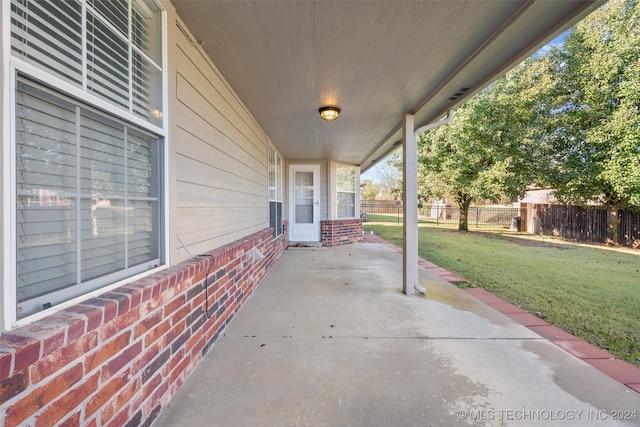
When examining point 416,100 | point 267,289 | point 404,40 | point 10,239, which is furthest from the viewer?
point 267,289

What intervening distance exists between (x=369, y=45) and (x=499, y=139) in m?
10.1

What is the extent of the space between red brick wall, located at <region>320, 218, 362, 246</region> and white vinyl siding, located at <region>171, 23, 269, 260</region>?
4307mm

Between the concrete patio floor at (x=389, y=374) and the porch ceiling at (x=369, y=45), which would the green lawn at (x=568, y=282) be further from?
the porch ceiling at (x=369, y=45)

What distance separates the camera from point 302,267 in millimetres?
5457

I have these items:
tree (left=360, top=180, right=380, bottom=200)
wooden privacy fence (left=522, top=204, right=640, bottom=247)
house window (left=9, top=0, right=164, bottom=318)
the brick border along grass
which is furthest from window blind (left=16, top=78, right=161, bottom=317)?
tree (left=360, top=180, right=380, bottom=200)

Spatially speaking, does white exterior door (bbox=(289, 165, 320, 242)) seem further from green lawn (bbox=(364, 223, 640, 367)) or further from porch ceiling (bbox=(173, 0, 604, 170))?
porch ceiling (bbox=(173, 0, 604, 170))

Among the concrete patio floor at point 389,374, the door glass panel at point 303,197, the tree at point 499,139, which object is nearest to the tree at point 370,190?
the tree at point 499,139

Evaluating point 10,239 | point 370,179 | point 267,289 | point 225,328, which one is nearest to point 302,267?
point 267,289

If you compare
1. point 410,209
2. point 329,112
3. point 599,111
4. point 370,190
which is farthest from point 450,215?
point 370,190

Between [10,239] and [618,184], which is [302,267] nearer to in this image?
[10,239]

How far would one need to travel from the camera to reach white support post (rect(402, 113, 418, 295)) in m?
3.94

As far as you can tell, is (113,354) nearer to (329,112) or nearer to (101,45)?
(101,45)

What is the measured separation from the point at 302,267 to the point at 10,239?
465 cm

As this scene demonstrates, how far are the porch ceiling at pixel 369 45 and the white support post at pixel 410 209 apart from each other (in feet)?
1.32
